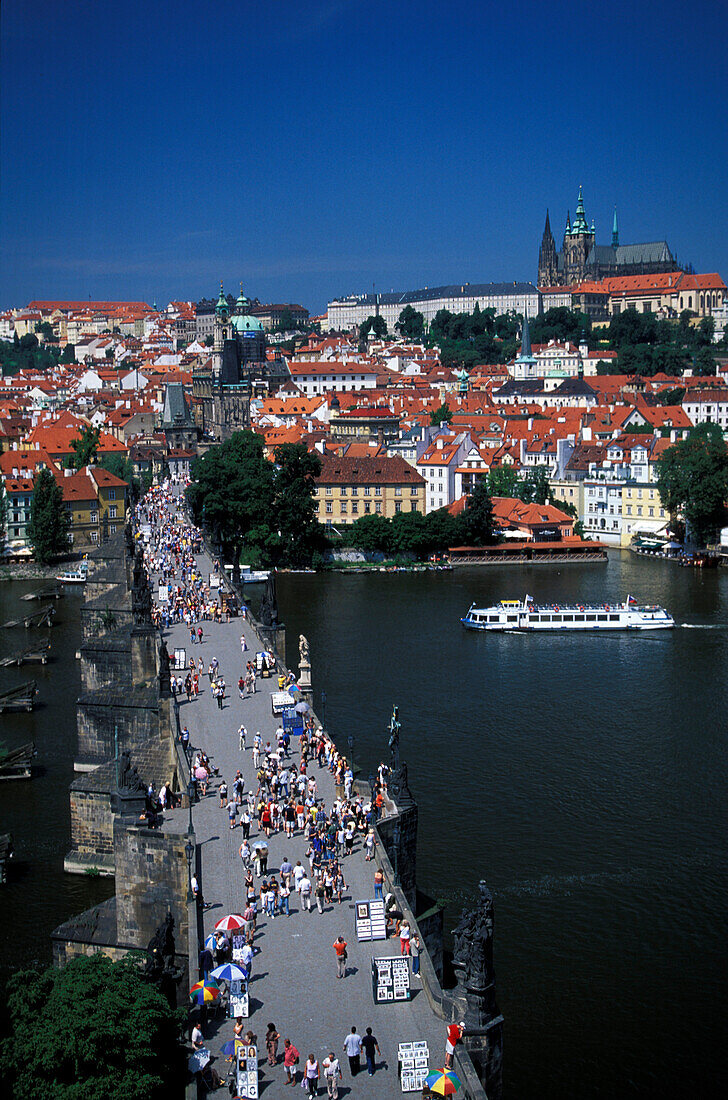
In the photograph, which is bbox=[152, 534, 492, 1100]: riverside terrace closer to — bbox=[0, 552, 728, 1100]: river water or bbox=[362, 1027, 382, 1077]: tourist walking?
bbox=[362, 1027, 382, 1077]: tourist walking

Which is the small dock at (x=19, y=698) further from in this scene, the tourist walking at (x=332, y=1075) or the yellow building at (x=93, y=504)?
the yellow building at (x=93, y=504)

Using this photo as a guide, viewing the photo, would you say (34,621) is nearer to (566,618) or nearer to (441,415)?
(566,618)

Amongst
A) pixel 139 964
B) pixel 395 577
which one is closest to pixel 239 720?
pixel 139 964

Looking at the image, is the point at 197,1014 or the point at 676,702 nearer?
the point at 197,1014

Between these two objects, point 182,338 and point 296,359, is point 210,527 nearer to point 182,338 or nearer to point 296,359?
point 296,359

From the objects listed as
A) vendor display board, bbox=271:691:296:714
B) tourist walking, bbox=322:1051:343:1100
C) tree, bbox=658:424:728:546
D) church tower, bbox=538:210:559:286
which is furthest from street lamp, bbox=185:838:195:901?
church tower, bbox=538:210:559:286

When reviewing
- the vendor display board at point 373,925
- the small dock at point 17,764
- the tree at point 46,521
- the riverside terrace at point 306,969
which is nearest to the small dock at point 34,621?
the tree at point 46,521
